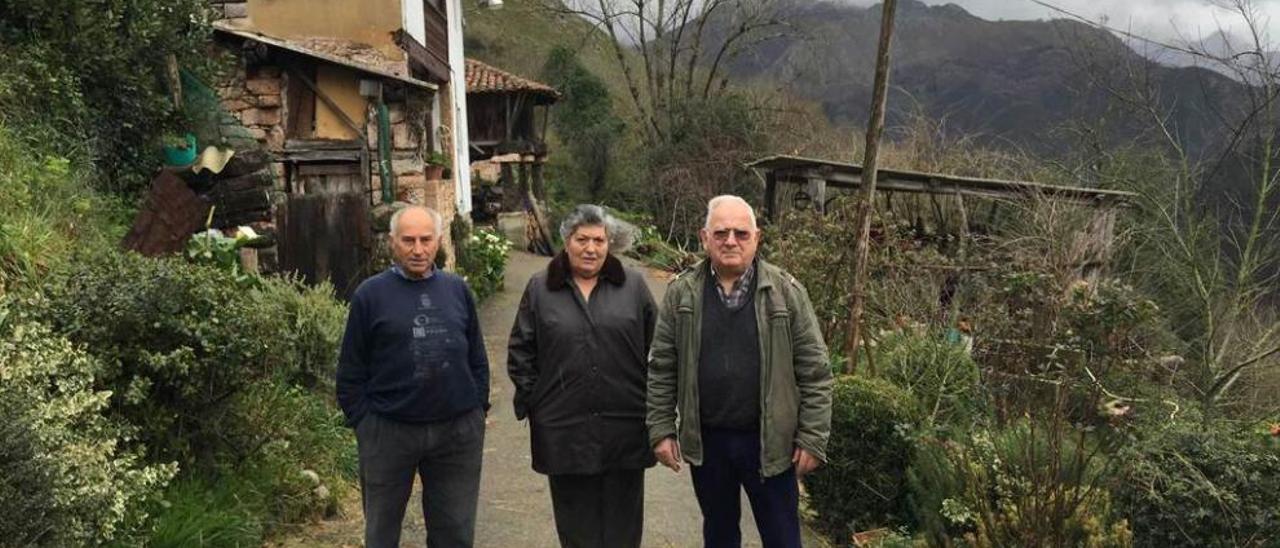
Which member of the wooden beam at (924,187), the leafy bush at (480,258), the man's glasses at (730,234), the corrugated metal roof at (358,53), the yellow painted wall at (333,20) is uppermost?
the yellow painted wall at (333,20)

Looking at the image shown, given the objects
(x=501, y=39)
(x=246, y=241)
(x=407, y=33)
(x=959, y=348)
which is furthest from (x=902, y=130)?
(x=501, y=39)

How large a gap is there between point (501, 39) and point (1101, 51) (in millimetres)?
41985

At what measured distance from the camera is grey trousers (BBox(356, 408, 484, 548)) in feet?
10.8

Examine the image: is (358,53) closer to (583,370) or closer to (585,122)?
(583,370)

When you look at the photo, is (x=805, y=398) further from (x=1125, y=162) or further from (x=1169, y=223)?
(x=1125, y=162)

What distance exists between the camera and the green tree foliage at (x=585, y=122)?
32875 mm

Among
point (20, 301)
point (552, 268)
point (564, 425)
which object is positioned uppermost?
point (552, 268)

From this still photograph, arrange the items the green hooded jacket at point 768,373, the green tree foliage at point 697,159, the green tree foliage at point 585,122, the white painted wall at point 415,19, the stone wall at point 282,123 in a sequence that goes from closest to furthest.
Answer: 1. the green hooded jacket at point 768,373
2. the stone wall at point 282,123
3. the white painted wall at point 415,19
4. the green tree foliage at point 697,159
5. the green tree foliage at point 585,122

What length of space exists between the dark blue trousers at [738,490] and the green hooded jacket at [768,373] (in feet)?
0.24

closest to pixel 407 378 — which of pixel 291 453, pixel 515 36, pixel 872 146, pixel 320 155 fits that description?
pixel 291 453

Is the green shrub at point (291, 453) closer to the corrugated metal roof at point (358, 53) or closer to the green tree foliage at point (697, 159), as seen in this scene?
the corrugated metal roof at point (358, 53)

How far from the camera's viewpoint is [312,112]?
31.7 feet

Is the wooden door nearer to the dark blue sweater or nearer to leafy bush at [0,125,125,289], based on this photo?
leafy bush at [0,125,125,289]

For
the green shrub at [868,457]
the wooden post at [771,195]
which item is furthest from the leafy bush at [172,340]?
the wooden post at [771,195]
